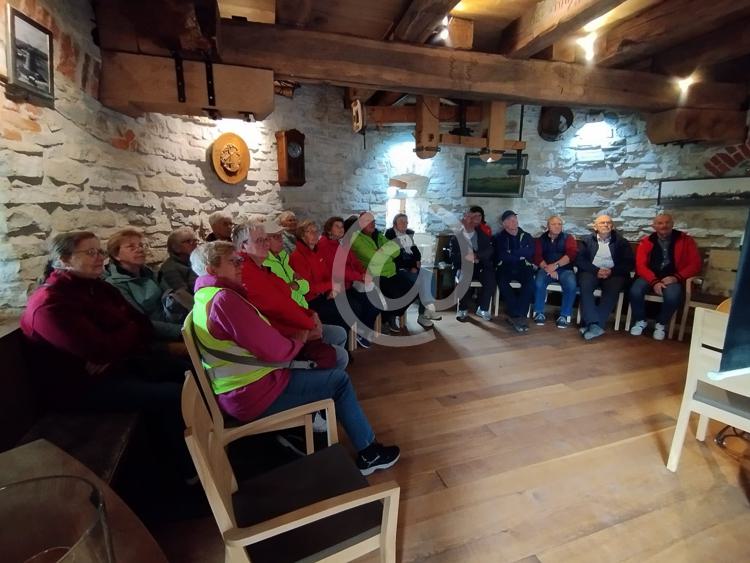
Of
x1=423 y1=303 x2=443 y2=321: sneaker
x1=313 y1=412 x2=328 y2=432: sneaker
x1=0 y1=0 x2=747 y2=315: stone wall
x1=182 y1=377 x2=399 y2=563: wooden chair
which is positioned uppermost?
x1=0 y1=0 x2=747 y2=315: stone wall

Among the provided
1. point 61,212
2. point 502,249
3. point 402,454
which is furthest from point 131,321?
point 502,249

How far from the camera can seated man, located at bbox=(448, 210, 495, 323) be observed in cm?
405

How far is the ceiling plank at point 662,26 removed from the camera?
2168 millimetres

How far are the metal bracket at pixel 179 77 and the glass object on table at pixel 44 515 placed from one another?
225 centimetres

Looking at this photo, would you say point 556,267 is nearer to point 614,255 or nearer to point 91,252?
point 614,255

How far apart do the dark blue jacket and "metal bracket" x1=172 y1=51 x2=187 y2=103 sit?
3792mm

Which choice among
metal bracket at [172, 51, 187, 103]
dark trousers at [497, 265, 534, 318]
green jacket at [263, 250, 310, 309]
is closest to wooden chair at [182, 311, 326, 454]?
green jacket at [263, 250, 310, 309]

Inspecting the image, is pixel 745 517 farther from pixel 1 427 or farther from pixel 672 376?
pixel 1 427

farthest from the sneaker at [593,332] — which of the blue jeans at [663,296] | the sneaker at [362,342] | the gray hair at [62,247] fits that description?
the gray hair at [62,247]

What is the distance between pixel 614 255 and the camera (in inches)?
152

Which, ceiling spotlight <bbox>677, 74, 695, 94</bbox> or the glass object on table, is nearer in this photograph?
the glass object on table

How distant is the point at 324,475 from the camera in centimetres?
119

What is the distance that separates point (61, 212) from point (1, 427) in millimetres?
980

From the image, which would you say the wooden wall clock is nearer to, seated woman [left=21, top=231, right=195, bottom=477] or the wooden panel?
the wooden panel
